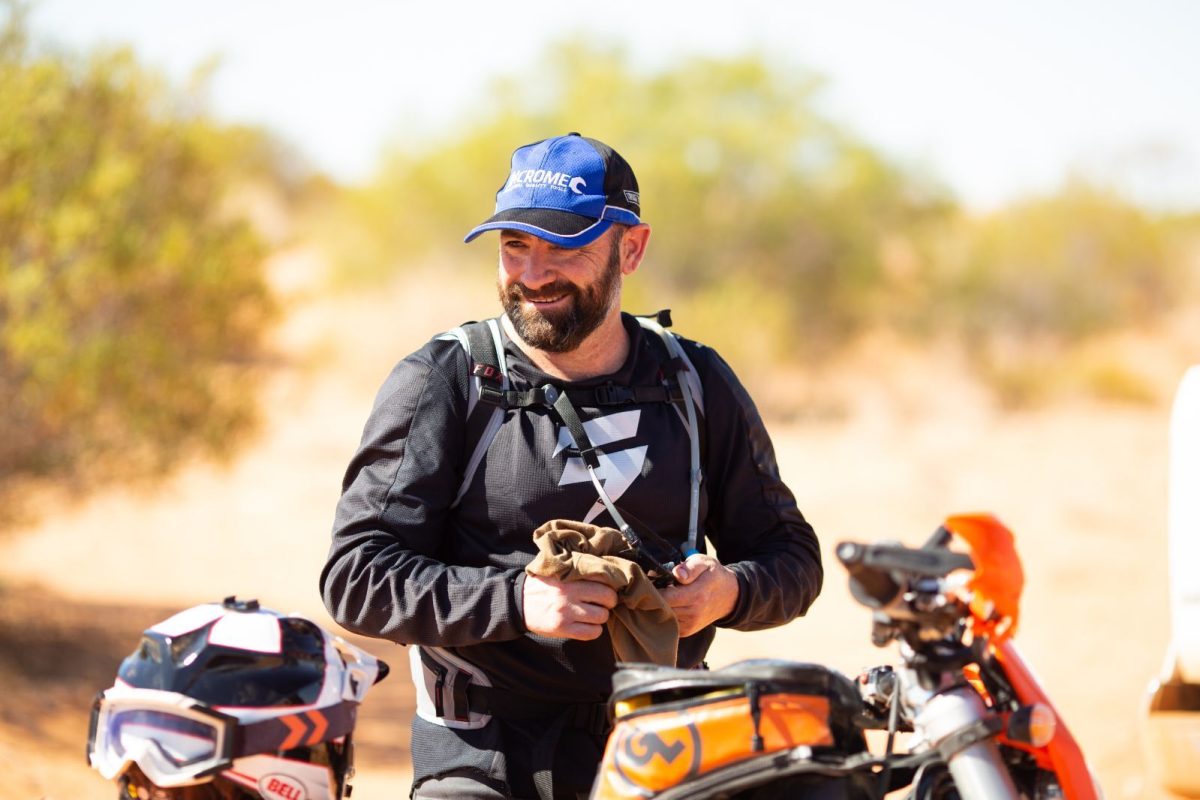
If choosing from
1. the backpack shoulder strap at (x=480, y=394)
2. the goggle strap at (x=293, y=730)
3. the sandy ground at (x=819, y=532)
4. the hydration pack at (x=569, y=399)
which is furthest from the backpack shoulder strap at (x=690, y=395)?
A: the sandy ground at (x=819, y=532)

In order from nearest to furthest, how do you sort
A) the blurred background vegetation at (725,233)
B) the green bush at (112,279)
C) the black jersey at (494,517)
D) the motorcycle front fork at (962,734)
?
the motorcycle front fork at (962,734) → the black jersey at (494,517) → the green bush at (112,279) → the blurred background vegetation at (725,233)

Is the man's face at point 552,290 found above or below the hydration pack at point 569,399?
above

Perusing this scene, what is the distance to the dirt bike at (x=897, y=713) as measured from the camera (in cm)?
213

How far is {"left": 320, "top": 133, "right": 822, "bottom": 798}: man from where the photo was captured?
2.79 m

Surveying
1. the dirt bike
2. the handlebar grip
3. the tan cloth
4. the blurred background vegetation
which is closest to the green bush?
the blurred background vegetation

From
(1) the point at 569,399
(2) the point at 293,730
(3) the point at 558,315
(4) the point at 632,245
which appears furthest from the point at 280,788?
(4) the point at 632,245

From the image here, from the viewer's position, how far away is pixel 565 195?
9.98 ft

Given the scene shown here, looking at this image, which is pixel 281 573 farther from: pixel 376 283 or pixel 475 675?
pixel 376 283

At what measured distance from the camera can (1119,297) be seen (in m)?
30.6

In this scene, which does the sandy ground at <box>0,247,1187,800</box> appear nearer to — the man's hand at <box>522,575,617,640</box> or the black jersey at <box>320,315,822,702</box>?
the black jersey at <box>320,315,822,702</box>

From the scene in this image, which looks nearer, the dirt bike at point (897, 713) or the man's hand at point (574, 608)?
the dirt bike at point (897, 713)

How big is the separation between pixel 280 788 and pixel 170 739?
0.25 metres

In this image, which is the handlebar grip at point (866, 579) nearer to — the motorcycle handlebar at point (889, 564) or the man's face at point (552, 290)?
the motorcycle handlebar at point (889, 564)

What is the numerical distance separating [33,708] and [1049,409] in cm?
1974
